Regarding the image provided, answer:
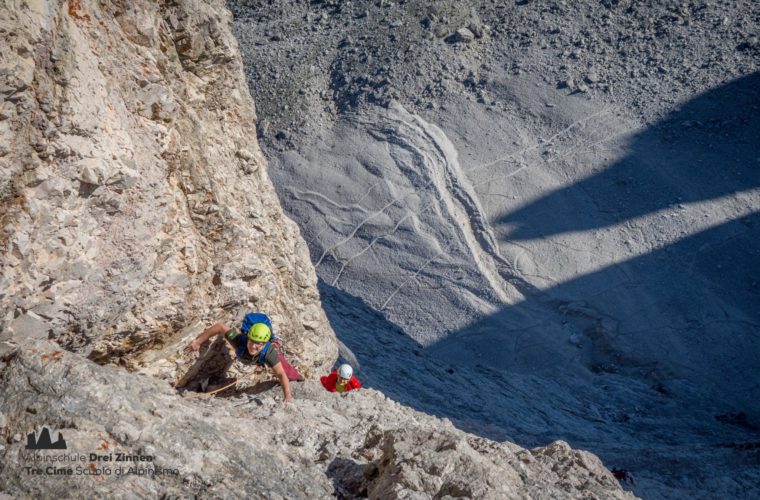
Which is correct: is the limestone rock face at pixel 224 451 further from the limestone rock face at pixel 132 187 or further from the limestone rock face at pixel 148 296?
the limestone rock face at pixel 132 187

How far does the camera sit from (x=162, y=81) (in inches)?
189

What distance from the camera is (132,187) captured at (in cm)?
441

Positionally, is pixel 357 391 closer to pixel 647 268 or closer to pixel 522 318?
pixel 522 318

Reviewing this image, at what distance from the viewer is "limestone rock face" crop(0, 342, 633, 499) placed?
363cm

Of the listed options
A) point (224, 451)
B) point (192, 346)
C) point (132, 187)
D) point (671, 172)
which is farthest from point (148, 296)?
point (671, 172)

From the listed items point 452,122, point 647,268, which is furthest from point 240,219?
point 452,122

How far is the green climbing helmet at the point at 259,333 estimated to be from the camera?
5.03m

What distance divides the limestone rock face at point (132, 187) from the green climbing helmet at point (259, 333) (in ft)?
1.40

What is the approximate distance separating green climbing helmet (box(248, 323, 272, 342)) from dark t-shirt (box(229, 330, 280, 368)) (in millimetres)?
119

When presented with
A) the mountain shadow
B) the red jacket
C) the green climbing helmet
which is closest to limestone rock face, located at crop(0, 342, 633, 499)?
the green climbing helmet

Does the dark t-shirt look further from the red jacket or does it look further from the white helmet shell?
the red jacket

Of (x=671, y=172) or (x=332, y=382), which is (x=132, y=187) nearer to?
(x=332, y=382)

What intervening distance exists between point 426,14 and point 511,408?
10.4m

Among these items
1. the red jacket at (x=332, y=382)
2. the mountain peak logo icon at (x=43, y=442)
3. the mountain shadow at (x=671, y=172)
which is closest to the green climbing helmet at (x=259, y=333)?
the red jacket at (x=332, y=382)
